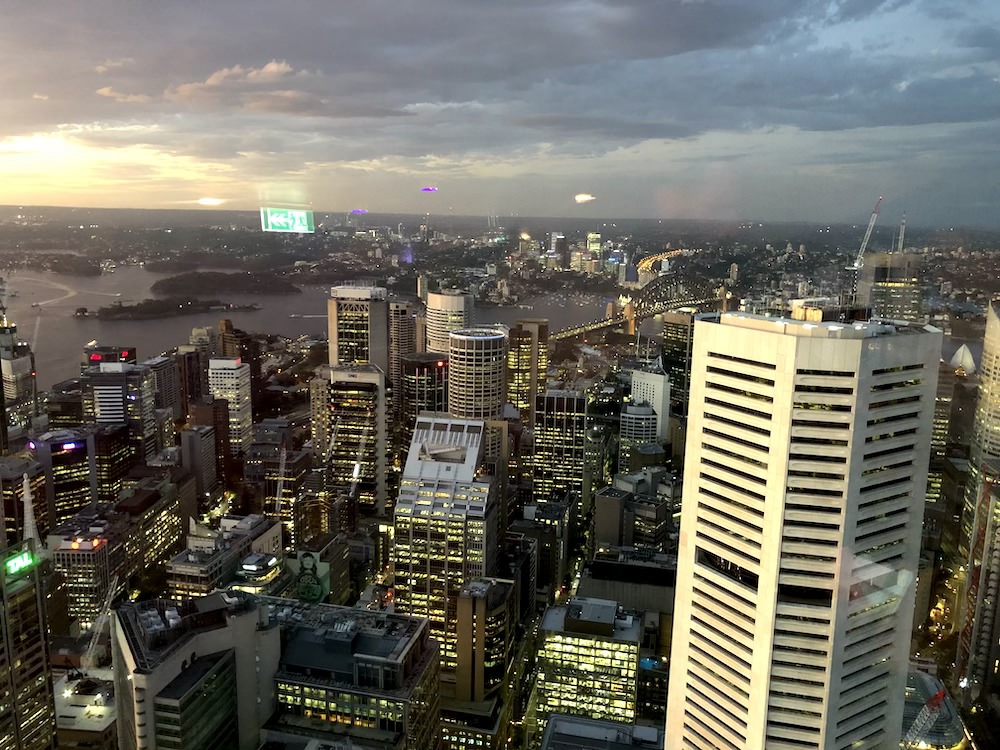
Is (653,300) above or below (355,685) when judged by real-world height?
above

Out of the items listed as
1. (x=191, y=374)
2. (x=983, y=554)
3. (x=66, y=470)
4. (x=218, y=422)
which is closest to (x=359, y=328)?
(x=218, y=422)

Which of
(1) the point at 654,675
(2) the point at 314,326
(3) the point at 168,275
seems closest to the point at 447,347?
(2) the point at 314,326

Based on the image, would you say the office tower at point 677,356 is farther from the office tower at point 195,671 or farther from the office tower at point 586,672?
the office tower at point 195,671

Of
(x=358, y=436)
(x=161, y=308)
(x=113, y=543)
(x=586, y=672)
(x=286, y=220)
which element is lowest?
(x=586, y=672)

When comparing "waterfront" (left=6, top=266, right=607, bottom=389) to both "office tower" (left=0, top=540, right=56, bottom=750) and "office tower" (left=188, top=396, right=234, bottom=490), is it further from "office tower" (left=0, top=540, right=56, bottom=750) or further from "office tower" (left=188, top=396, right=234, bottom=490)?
"office tower" (left=0, top=540, right=56, bottom=750)

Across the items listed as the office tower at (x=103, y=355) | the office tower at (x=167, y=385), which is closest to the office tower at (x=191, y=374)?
the office tower at (x=167, y=385)

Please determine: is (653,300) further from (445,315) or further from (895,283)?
(895,283)
